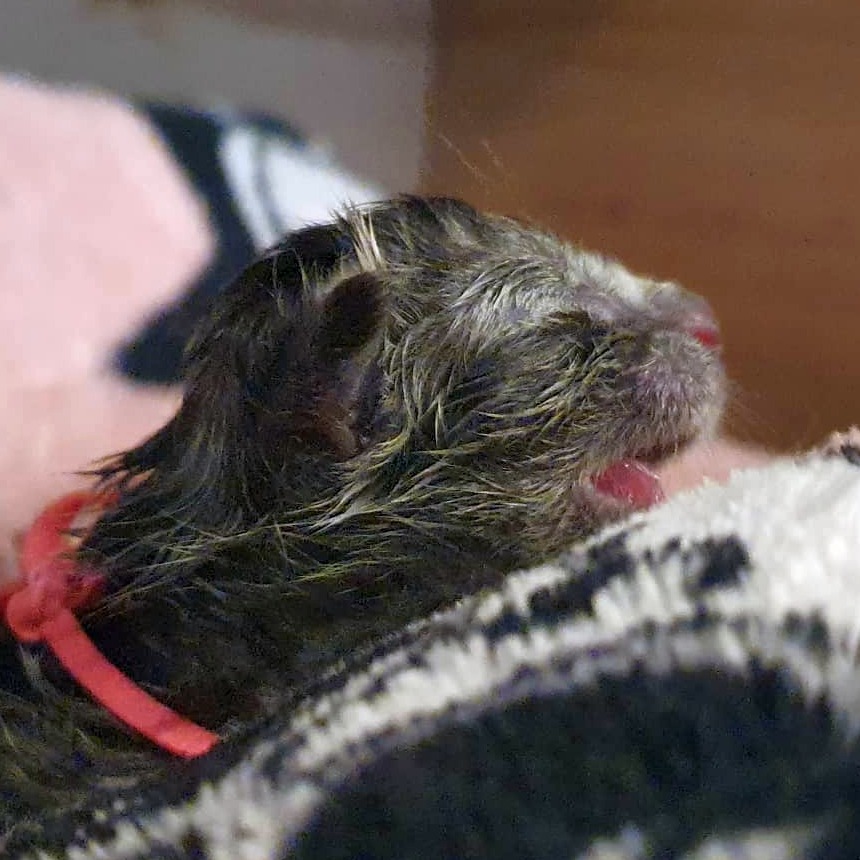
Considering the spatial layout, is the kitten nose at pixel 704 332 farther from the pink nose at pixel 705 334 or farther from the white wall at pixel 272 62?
the white wall at pixel 272 62

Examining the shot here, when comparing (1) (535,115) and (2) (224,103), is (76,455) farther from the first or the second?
(1) (535,115)

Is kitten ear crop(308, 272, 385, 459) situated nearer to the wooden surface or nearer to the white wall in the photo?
the wooden surface

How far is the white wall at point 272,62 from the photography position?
0.91 m

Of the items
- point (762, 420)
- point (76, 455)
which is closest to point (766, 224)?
point (762, 420)

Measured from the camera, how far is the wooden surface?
891 millimetres

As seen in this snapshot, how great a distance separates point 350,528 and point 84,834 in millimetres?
190

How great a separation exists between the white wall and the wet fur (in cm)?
52

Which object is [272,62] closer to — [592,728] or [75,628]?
[75,628]

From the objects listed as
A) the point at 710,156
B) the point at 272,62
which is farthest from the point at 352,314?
the point at 272,62

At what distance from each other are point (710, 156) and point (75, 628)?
0.76 metres

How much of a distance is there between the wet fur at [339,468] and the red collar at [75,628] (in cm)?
1

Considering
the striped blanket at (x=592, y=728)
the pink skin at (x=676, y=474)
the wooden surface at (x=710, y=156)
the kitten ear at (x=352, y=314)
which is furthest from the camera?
the wooden surface at (x=710, y=156)

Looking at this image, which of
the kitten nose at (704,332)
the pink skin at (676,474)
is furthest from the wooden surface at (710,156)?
the kitten nose at (704,332)

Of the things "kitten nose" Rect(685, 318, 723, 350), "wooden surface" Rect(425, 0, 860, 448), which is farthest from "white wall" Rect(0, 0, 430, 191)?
"kitten nose" Rect(685, 318, 723, 350)
